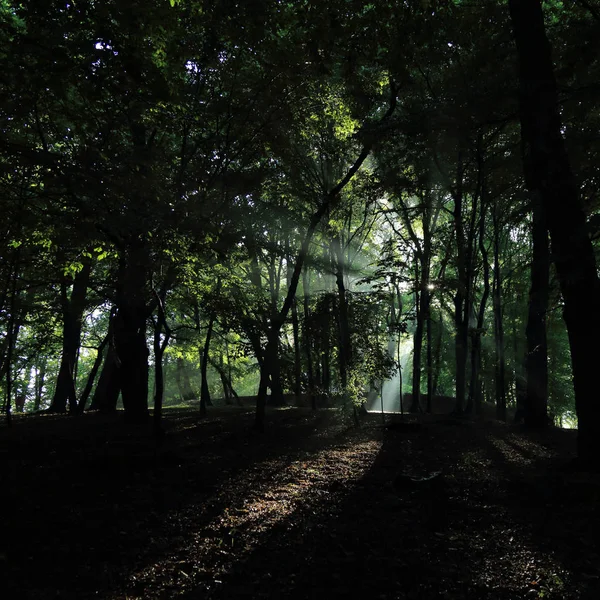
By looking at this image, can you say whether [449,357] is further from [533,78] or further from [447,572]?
[447,572]

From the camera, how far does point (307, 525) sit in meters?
4.71

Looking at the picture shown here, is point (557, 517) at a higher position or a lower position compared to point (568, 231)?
lower

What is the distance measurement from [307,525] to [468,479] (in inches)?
122

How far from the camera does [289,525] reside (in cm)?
473

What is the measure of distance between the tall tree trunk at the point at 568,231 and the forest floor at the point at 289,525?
968mm

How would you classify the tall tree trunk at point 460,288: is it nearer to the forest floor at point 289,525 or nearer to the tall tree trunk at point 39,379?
the forest floor at point 289,525

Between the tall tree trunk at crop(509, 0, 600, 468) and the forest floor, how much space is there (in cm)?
97

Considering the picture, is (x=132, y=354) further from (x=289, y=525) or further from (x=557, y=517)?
(x=557, y=517)

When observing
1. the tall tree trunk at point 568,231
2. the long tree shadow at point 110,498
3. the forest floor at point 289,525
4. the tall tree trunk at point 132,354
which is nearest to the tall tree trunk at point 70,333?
the tall tree trunk at point 132,354

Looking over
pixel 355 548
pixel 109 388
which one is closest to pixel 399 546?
pixel 355 548

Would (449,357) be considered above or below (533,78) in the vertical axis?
below

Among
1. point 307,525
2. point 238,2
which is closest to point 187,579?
point 307,525

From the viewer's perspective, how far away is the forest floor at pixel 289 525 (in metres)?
3.41

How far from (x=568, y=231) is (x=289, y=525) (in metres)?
5.32
